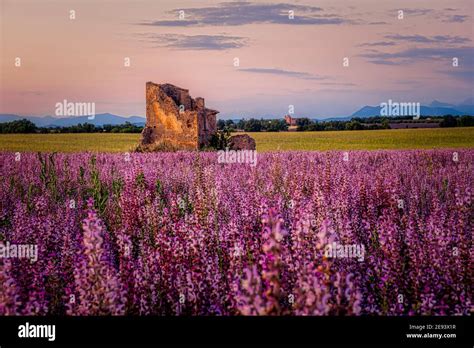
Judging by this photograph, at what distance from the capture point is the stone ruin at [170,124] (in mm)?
21188

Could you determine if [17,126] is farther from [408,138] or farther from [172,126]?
[172,126]

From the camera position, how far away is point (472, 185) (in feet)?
17.1

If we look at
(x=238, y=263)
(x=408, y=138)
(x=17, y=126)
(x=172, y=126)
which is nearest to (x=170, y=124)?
(x=172, y=126)

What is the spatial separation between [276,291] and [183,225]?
5.38 ft

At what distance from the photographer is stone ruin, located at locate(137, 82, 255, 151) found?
21.2 meters

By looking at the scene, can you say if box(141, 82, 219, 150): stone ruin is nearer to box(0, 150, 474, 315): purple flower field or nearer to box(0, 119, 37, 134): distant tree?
box(0, 119, 37, 134): distant tree

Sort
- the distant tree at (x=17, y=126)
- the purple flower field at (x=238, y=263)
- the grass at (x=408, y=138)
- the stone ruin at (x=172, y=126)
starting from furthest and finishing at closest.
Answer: the stone ruin at (x=172, y=126) → the grass at (x=408, y=138) → the distant tree at (x=17, y=126) → the purple flower field at (x=238, y=263)

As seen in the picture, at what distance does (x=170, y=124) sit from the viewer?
71.5 ft

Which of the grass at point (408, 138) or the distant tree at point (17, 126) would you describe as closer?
the distant tree at point (17, 126)

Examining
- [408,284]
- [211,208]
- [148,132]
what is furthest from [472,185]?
[148,132]

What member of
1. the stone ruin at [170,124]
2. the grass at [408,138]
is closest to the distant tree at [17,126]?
the grass at [408,138]

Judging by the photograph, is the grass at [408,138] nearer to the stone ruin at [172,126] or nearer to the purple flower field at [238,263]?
the purple flower field at [238,263]

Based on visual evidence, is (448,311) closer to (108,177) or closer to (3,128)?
(3,128)

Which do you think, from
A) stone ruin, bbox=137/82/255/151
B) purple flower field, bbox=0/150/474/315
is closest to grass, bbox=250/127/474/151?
purple flower field, bbox=0/150/474/315
